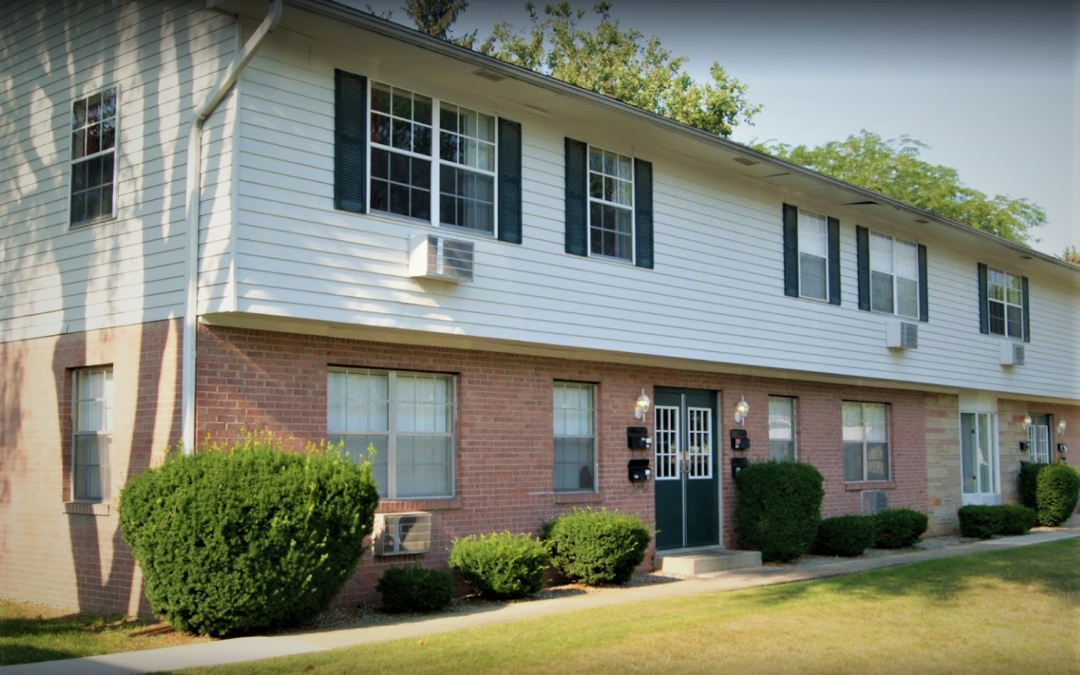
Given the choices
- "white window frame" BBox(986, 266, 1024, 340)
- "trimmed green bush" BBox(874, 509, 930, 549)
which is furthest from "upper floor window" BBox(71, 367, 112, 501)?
"white window frame" BBox(986, 266, 1024, 340)

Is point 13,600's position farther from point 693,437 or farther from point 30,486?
point 693,437

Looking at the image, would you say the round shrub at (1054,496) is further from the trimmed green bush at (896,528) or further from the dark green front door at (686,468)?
the dark green front door at (686,468)

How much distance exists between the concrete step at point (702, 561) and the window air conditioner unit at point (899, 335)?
5.70m

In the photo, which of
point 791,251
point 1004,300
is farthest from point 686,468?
point 1004,300

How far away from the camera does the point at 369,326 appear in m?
12.1

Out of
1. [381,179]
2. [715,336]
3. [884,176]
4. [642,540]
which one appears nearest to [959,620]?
[642,540]

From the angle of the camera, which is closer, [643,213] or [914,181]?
[643,213]

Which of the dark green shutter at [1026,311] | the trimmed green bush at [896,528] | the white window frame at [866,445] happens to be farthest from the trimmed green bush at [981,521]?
the dark green shutter at [1026,311]

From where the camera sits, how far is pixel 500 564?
12789 millimetres

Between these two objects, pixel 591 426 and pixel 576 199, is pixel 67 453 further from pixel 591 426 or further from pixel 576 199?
pixel 576 199

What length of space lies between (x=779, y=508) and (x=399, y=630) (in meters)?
8.27

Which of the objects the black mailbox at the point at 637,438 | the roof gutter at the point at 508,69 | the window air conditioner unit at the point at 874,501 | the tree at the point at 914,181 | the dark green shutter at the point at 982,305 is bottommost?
the window air conditioner unit at the point at 874,501

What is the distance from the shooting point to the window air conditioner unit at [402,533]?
496 inches

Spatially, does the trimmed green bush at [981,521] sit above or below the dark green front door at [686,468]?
below
